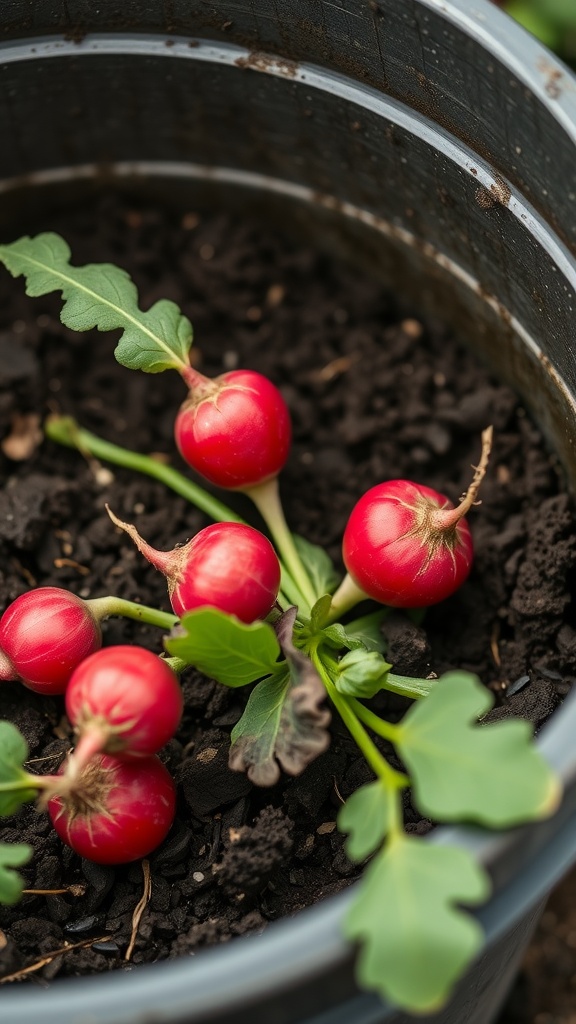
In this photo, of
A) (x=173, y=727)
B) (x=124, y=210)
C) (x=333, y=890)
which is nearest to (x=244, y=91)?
(x=124, y=210)

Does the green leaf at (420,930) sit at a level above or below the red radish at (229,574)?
above

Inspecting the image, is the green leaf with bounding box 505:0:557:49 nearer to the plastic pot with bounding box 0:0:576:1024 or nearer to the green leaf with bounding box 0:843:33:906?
the plastic pot with bounding box 0:0:576:1024

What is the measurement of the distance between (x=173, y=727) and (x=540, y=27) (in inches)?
53.9

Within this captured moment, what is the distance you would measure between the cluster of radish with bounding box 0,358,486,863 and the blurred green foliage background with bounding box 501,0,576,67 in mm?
939

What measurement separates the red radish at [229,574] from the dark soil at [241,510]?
0.19m

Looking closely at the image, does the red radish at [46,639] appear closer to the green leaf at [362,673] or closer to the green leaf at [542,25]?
the green leaf at [362,673]

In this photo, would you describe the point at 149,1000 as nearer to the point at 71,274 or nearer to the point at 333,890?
the point at 333,890

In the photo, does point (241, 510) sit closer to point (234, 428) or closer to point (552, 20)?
point (234, 428)

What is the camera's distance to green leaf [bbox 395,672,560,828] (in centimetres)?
75

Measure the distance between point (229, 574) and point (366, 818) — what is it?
10.7 inches

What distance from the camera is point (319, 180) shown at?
143cm

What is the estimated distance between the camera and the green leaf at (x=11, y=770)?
3.12ft

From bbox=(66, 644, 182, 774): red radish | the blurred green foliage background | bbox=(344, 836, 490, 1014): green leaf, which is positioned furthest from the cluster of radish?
the blurred green foliage background

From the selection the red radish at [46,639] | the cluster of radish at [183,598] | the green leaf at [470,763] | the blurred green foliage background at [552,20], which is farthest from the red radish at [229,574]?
the blurred green foliage background at [552,20]
